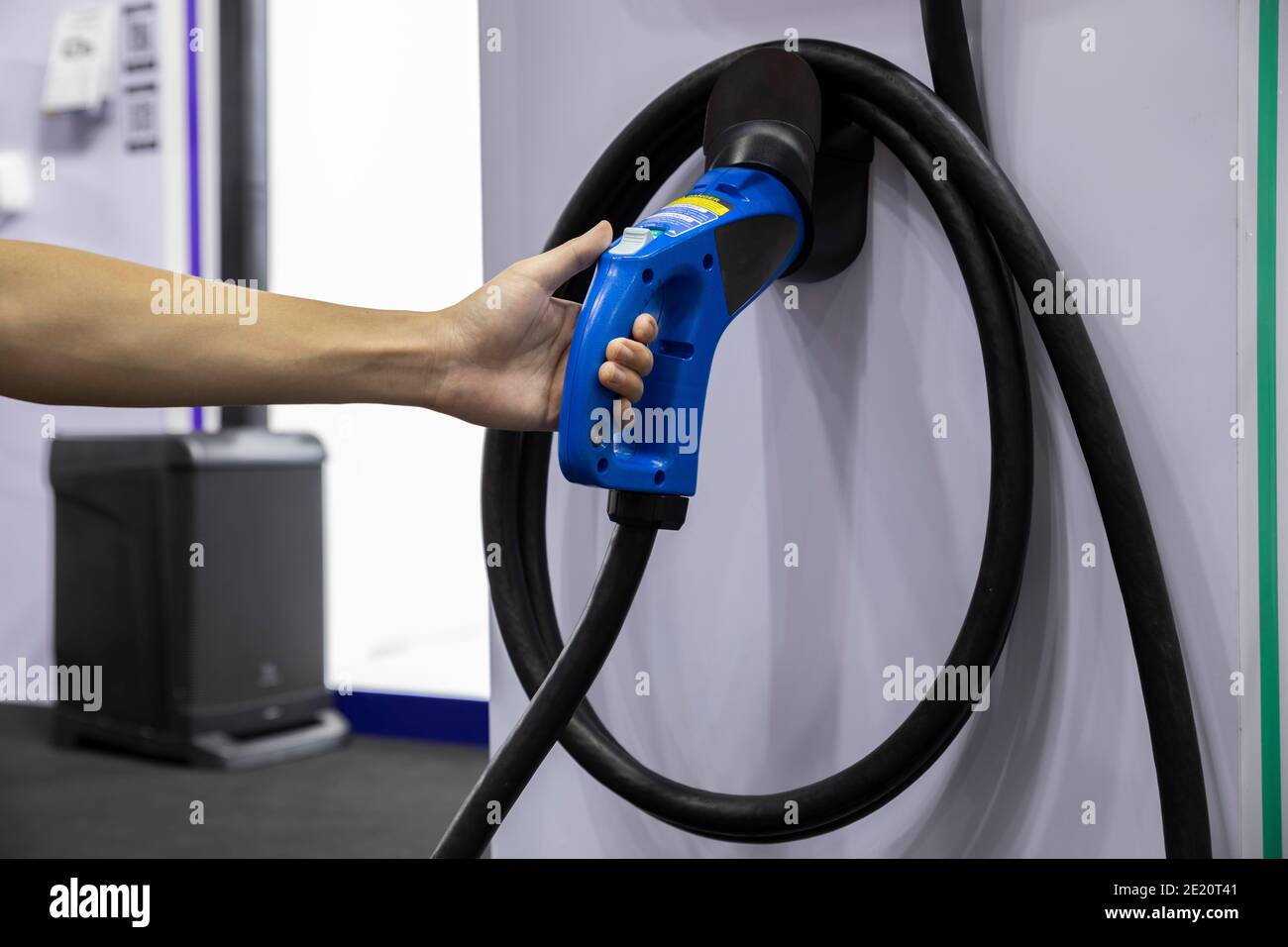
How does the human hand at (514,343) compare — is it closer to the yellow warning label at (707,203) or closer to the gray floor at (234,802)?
the yellow warning label at (707,203)

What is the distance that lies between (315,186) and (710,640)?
1937mm

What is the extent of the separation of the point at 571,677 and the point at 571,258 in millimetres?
228

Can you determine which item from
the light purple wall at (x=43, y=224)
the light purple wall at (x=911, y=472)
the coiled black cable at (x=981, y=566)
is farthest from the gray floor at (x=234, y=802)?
the coiled black cable at (x=981, y=566)

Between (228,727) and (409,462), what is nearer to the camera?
(228,727)

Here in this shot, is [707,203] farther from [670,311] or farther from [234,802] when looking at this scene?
[234,802]

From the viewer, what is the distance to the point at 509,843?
0.79 metres

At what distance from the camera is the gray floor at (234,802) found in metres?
1.61

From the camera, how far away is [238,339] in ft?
1.91

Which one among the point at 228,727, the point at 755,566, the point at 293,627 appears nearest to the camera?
the point at 755,566

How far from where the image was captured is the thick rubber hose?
1.84 feet

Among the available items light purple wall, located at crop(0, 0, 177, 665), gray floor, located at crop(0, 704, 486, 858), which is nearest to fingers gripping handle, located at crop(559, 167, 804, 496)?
A: gray floor, located at crop(0, 704, 486, 858)

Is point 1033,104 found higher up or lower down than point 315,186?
lower down
